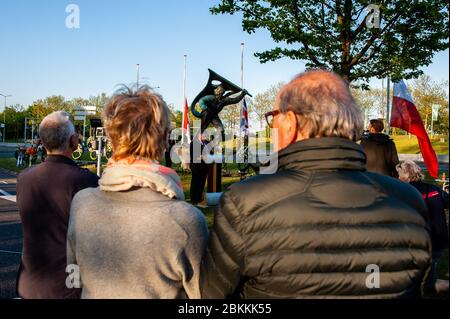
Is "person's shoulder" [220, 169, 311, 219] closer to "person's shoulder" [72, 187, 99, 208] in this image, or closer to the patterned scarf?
the patterned scarf

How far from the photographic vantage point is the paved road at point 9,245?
200 inches

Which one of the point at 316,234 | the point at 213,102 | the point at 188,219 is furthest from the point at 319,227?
the point at 213,102

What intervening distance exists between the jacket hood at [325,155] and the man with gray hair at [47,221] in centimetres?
155

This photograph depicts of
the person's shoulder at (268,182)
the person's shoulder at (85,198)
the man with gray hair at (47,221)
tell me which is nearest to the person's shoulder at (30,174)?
the man with gray hair at (47,221)

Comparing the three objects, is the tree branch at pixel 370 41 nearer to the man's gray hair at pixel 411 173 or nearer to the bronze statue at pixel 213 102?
the bronze statue at pixel 213 102

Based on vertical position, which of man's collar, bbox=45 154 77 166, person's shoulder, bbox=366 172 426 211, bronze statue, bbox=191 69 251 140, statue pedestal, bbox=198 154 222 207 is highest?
bronze statue, bbox=191 69 251 140

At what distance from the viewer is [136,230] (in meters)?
1.78

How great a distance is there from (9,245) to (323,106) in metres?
6.72

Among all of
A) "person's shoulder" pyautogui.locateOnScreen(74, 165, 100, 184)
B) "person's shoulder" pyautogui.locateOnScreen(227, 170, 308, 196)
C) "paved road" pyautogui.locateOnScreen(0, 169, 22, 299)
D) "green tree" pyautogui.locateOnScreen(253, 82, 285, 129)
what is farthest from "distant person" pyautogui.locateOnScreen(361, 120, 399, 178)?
"green tree" pyautogui.locateOnScreen(253, 82, 285, 129)

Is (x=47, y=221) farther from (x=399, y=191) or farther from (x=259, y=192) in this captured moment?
(x=399, y=191)

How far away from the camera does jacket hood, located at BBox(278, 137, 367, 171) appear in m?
1.59

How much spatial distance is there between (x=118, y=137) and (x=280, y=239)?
87cm

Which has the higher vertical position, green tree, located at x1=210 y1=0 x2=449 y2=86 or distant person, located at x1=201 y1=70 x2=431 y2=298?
green tree, located at x1=210 y1=0 x2=449 y2=86

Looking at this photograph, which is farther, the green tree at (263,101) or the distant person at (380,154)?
the green tree at (263,101)
